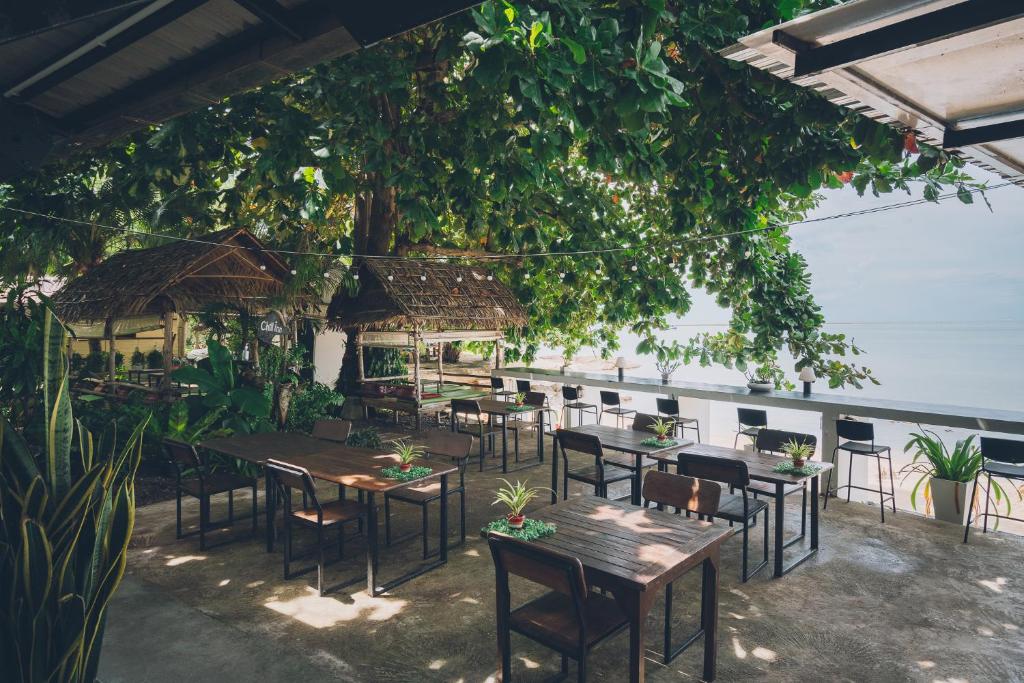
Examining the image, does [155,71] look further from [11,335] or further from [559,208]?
[559,208]

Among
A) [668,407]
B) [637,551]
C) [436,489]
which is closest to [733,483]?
[637,551]

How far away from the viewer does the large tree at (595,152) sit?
340 centimetres

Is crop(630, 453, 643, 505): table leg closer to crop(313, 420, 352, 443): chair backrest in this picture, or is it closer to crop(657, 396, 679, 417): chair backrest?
crop(657, 396, 679, 417): chair backrest

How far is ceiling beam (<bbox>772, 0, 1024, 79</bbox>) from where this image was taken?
5.22 ft

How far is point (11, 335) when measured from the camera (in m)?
6.40

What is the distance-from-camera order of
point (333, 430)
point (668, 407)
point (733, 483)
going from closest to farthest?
→ 1. point (733, 483)
2. point (333, 430)
3. point (668, 407)

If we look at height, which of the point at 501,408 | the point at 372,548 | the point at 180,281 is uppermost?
the point at 180,281

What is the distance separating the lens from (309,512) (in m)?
4.46

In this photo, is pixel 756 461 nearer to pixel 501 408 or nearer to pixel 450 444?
pixel 450 444

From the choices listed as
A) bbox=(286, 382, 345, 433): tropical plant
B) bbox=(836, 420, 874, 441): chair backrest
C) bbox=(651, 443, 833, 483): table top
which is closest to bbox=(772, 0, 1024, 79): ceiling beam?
bbox=(651, 443, 833, 483): table top

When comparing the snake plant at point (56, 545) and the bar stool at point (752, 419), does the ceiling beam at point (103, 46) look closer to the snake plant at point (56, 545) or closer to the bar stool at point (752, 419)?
the snake plant at point (56, 545)

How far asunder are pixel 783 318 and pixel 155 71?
7.12m

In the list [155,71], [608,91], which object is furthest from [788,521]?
[155,71]

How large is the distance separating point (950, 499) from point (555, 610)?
498 centimetres
